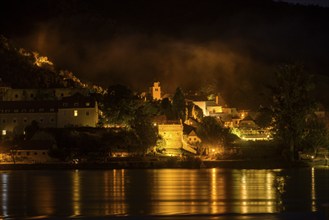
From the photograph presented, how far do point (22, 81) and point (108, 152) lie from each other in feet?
105

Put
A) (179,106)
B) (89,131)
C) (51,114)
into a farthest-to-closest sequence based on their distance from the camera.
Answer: (179,106) → (51,114) → (89,131)

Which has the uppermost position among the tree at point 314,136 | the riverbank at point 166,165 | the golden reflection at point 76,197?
the tree at point 314,136

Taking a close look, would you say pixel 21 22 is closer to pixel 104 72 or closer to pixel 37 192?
pixel 104 72

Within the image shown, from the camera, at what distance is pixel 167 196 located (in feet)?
118

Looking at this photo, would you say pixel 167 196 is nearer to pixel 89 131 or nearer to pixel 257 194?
pixel 257 194

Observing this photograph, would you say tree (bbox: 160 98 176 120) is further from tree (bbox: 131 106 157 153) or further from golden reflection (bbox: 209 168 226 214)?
golden reflection (bbox: 209 168 226 214)

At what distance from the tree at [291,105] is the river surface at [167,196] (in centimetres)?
916

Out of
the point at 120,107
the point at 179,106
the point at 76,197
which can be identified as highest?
the point at 179,106

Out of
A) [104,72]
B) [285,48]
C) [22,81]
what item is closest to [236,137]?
[22,81]

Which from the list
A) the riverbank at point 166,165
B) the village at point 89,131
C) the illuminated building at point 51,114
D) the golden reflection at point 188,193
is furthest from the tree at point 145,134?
the golden reflection at point 188,193

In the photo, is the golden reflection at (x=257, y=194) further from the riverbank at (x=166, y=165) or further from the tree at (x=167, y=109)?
the tree at (x=167, y=109)

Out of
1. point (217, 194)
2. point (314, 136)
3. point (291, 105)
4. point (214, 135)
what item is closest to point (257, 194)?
point (217, 194)

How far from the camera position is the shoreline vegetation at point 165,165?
61344 millimetres

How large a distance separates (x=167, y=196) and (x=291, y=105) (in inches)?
1098
